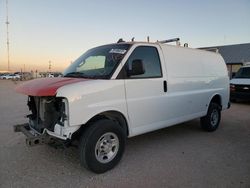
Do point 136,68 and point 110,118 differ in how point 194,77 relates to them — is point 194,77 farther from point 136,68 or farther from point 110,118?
point 110,118

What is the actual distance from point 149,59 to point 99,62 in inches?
39.6

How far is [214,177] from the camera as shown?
382 centimetres

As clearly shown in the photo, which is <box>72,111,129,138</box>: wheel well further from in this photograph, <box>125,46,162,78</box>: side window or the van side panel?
the van side panel

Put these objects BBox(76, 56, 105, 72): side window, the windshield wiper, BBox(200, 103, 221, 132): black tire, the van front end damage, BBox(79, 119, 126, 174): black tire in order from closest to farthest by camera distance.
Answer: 1. the van front end damage
2. BBox(79, 119, 126, 174): black tire
3. the windshield wiper
4. BBox(76, 56, 105, 72): side window
5. BBox(200, 103, 221, 132): black tire

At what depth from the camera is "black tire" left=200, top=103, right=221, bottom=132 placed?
6.56 metres

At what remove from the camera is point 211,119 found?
6637 mm

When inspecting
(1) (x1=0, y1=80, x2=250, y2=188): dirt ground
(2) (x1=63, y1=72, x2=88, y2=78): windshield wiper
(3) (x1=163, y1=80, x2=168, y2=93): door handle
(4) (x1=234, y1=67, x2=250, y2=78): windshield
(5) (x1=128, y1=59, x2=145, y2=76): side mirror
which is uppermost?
(4) (x1=234, y1=67, x2=250, y2=78): windshield

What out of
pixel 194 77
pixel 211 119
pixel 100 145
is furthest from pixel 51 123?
pixel 211 119

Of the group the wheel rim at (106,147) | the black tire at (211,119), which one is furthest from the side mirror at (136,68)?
the black tire at (211,119)

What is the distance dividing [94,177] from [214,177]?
1.92 m

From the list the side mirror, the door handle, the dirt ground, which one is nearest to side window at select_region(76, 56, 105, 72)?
the side mirror

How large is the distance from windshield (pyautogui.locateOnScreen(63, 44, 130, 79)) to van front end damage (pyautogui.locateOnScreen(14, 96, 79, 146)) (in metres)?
0.83

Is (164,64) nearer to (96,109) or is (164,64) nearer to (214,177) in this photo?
(96,109)

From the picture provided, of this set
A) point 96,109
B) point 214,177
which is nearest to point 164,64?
point 96,109
